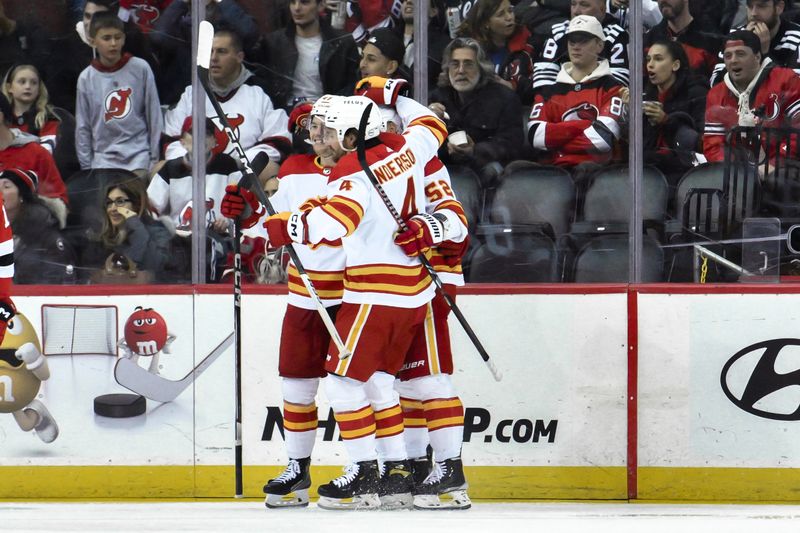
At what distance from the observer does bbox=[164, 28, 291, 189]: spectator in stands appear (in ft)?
17.0

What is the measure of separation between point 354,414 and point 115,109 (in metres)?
1.72

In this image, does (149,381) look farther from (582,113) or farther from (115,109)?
(582,113)

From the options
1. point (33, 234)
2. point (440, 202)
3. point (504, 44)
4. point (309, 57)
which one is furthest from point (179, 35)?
point (440, 202)

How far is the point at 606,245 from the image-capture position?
5.09 metres

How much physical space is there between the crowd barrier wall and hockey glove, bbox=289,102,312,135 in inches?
25.0

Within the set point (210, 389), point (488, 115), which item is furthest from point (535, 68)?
point (210, 389)

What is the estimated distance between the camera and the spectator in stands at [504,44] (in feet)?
16.8

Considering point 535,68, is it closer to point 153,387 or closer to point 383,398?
point 383,398

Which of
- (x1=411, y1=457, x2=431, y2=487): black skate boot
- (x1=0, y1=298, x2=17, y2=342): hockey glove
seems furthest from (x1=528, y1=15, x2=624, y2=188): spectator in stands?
(x1=0, y1=298, x2=17, y2=342): hockey glove

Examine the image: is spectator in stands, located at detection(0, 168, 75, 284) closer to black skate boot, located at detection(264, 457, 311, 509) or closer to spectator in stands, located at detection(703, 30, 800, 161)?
black skate boot, located at detection(264, 457, 311, 509)

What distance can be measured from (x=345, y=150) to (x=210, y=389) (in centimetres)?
123

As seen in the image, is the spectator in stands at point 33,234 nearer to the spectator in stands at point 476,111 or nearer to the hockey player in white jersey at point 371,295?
the hockey player in white jersey at point 371,295

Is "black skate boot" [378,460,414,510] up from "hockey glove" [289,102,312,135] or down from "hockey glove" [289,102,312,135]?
down

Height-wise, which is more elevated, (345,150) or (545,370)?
(345,150)
